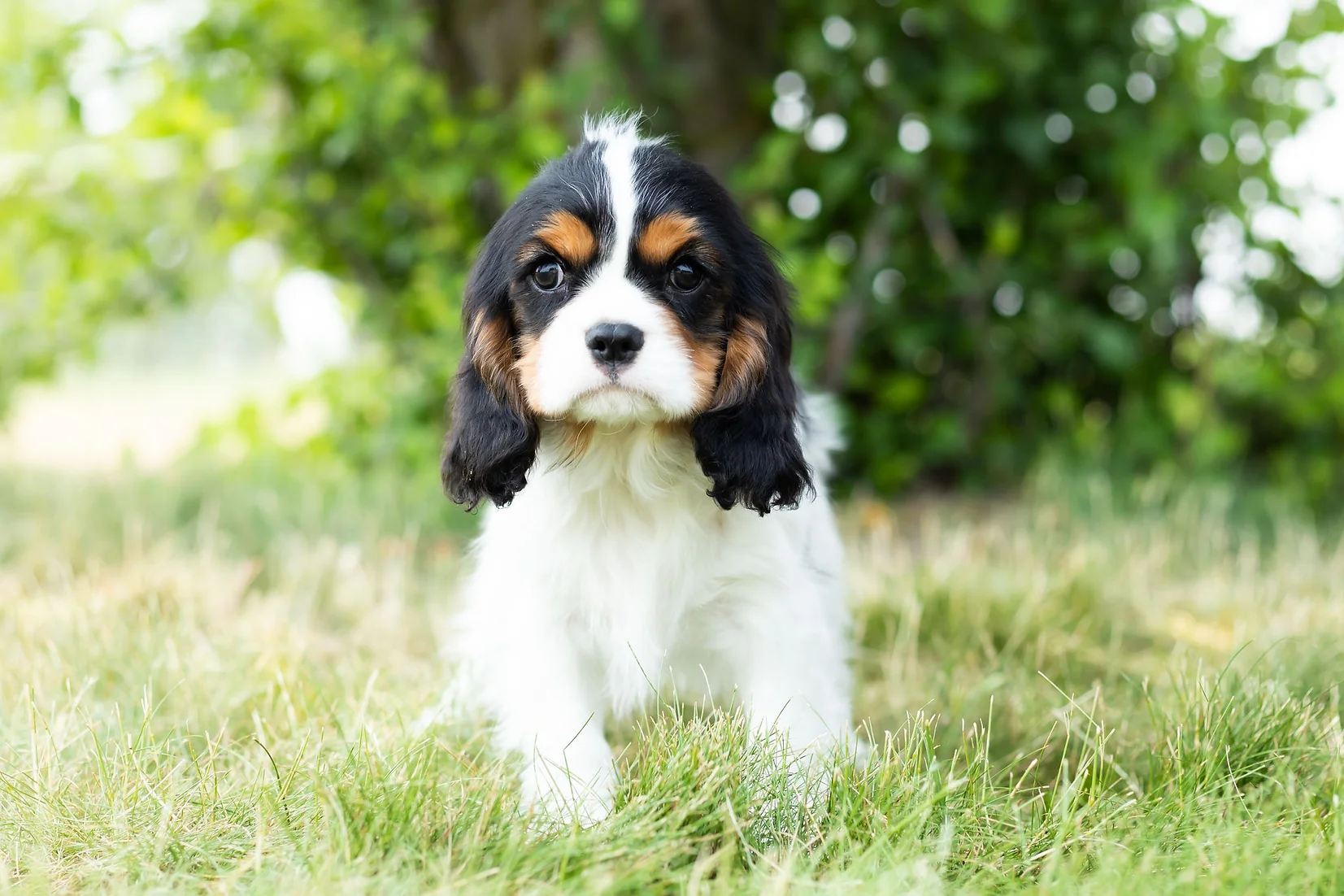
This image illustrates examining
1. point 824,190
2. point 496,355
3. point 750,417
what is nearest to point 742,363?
point 750,417

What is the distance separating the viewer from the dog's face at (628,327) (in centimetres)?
223

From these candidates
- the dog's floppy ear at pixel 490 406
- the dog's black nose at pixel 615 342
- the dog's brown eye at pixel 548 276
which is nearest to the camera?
the dog's black nose at pixel 615 342

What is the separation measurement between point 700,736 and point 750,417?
677 mm

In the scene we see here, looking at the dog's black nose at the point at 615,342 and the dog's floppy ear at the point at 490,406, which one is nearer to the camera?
the dog's black nose at the point at 615,342

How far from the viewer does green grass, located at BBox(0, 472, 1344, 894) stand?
1917 millimetres

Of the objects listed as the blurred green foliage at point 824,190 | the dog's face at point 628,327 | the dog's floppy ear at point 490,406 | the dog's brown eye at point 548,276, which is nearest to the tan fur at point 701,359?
the dog's face at point 628,327

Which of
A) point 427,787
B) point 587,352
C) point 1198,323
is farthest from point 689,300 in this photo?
point 1198,323

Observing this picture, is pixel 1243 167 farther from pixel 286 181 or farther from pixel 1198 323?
pixel 286 181

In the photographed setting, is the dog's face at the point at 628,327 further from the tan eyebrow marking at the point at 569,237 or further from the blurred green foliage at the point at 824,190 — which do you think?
the blurred green foliage at the point at 824,190

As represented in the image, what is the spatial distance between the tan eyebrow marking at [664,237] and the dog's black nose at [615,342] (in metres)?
0.22

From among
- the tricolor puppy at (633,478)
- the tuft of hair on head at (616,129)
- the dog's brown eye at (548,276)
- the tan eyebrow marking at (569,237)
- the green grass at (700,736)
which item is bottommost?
the green grass at (700,736)

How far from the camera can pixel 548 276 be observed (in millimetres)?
2402

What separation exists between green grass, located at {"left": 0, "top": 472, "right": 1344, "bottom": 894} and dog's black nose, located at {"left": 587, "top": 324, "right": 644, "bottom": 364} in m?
0.70

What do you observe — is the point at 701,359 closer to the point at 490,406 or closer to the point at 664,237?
the point at 664,237
